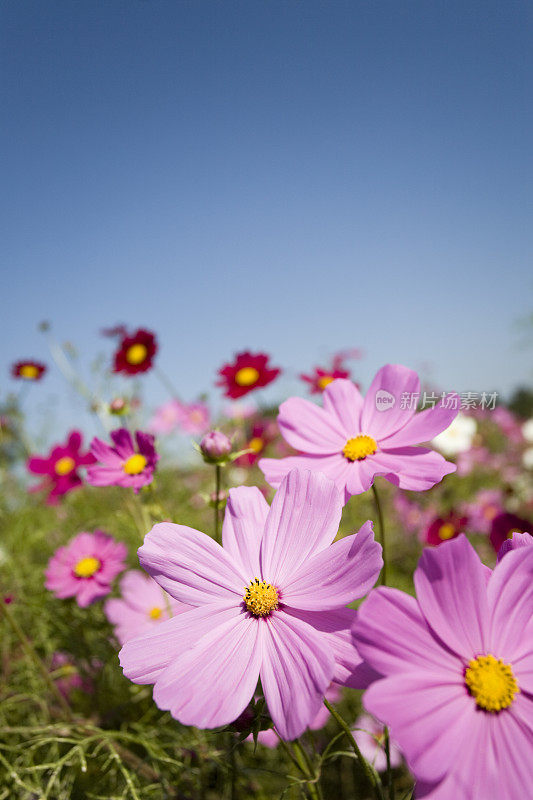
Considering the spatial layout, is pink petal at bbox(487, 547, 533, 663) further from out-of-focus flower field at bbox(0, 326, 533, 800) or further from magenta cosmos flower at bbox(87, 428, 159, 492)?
magenta cosmos flower at bbox(87, 428, 159, 492)

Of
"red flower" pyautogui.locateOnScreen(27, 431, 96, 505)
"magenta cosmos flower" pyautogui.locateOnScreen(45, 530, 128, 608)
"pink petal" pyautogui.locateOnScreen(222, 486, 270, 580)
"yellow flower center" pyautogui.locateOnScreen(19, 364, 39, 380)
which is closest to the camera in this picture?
"pink petal" pyautogui.locateOnScreen(222, 486, 270, 580)

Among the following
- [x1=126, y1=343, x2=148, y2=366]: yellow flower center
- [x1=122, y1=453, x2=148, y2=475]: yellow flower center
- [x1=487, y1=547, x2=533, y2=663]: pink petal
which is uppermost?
[x1=126, y1=343, x2=148, y2=366]: yellow flower center

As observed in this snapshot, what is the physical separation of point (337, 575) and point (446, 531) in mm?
825

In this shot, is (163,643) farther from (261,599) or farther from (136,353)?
(136,353)

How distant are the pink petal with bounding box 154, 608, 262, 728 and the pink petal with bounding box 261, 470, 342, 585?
0.04 m

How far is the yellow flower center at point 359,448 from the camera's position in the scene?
44 cm

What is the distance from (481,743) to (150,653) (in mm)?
166

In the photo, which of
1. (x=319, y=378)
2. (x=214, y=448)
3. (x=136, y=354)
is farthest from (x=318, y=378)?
(x=214, y=448)

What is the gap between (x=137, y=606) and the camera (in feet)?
2.70

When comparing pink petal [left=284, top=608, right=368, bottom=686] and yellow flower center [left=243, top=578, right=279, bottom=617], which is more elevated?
yellow flower center [left=243, top=578, right=279, bottom=617]

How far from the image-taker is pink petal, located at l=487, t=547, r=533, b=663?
27 centimetres

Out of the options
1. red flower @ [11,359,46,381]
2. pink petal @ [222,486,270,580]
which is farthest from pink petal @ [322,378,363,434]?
red flower @ [11,359,46,381]

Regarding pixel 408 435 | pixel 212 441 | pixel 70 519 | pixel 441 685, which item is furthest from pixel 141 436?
pixel 70 519

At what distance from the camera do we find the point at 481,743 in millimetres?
243
